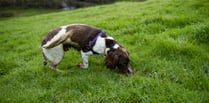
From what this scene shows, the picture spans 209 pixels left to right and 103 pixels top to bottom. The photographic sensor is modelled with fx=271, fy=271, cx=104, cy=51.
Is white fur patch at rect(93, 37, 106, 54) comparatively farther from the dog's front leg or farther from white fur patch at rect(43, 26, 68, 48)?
white fur patch at rect(43, 26, 68, 48)

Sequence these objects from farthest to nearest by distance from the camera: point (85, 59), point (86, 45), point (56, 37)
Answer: point (85, 59), point (56, 37), point (86, 45)

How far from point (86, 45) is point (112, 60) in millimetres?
813

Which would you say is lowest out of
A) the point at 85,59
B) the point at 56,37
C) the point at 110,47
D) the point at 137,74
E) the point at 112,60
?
the point at 137,74

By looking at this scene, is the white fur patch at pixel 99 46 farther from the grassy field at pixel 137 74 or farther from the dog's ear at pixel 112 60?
the grassy field at pixel 137 74

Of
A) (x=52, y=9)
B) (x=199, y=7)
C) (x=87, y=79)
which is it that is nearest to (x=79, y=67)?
(x=87, y=79)

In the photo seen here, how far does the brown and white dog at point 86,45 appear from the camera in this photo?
6.54m

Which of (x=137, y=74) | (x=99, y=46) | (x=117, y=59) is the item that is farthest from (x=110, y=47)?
(x=137, y=74)

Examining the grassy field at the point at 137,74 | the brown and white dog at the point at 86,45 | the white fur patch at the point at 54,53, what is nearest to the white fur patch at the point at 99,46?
the brown and white dog at the point at 86,45

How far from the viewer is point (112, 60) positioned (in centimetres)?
648

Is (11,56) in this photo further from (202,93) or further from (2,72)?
(202,93)

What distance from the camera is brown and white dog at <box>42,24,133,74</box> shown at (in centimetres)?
654

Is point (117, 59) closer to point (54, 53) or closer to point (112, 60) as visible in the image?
point (112, 60)

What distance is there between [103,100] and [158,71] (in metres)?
1.70

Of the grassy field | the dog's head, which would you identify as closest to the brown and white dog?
the dog's head
